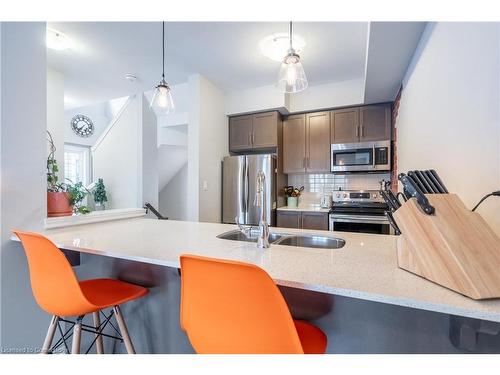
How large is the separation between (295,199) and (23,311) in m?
3.02

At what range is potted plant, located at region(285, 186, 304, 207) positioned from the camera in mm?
3596

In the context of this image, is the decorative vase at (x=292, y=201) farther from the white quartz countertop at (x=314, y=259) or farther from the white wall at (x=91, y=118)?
the white wall at (x=91, y=118)

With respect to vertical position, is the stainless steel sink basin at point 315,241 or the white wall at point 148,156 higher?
the white wall at point 148,156

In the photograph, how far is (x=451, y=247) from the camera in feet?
2.23

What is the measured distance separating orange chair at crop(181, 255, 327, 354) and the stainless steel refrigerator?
91.9 inches

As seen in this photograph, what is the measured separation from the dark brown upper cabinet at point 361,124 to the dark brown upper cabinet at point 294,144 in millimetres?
420

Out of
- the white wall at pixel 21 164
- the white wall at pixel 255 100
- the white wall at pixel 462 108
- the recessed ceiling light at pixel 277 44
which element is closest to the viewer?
the white wall at pixel 462 108

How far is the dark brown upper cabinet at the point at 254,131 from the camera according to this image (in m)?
3.43

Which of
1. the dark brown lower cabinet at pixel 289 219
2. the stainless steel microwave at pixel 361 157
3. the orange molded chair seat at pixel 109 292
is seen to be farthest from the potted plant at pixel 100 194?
the stainless steel microwave at pixel 361 157

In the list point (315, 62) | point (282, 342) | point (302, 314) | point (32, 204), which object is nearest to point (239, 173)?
point (315, 62)

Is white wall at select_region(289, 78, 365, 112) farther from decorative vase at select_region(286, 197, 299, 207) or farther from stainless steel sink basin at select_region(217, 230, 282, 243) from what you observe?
stainless steel sink basin at select_region(217, 230, 282, 243)

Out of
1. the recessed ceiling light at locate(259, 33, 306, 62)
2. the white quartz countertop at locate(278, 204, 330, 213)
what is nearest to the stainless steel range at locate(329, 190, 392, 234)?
the white quartz countertop at locate(278, 204, 330, 213)

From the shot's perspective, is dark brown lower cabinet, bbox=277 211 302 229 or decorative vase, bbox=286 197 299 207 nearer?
dark brown lower cabinet, bbox=277 211 302 229

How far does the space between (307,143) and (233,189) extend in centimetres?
125
